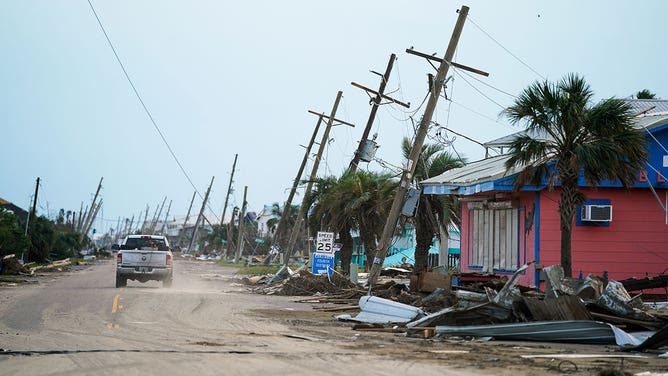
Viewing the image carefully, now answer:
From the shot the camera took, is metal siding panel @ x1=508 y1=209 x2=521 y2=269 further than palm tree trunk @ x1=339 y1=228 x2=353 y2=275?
No

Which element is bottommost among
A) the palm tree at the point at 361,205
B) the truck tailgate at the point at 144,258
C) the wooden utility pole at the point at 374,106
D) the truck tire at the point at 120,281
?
the truck tire at the point at 120,281

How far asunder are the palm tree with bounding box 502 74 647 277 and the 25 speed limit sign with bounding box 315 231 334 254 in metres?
11.6

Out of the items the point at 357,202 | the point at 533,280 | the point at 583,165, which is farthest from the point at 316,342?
the point at 357,202

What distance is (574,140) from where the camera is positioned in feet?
67.8

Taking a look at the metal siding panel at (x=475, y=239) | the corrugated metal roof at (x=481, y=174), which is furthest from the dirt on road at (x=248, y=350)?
the metal siding panel at (x=475, y=239)

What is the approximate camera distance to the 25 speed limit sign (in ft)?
→ 103

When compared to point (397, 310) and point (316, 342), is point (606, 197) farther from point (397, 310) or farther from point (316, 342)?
point (316, 342)

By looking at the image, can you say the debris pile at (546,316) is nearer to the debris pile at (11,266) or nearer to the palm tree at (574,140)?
the palm tree at (574,140)

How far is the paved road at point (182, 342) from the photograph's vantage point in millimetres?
9742

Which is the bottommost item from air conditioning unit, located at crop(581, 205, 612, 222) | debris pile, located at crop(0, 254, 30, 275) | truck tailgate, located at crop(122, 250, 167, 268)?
debris pile, located at crop(0, 254, 30, 275)

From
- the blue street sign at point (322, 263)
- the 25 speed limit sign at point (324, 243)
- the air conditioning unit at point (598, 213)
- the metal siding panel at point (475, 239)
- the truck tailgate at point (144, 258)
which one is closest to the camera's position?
the air conditioning unit at point (598, 213)

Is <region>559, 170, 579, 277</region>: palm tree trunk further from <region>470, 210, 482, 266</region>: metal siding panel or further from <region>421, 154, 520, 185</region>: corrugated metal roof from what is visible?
<region>470, 210, 482, 266</region>: metal siding panel

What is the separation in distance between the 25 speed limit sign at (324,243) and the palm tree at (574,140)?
38.1ft

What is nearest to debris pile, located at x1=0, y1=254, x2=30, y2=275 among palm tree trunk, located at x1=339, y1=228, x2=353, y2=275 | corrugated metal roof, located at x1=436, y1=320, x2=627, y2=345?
palm tree trunk, located at x1=339, y1=228, x2=353, y2=275
